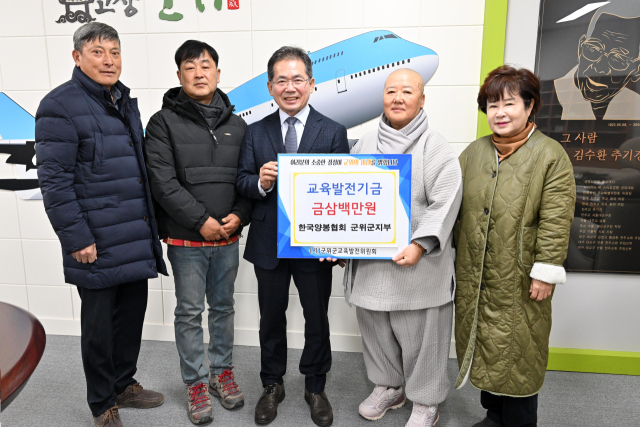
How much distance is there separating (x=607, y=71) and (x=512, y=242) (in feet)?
4.27

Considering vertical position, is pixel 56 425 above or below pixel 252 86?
below

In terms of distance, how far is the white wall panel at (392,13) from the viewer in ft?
7.13

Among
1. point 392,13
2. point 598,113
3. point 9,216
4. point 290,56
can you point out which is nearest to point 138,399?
point 9,216

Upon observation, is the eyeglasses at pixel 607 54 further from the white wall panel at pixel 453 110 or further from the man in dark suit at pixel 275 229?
the man in dark suit at pixel 275 229

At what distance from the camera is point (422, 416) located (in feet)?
5.65

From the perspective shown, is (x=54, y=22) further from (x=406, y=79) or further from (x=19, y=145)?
(x=406, y=79)

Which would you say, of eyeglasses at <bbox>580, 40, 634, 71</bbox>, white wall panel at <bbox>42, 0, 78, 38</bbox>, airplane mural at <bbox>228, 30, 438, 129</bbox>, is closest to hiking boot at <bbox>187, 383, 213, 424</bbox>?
airplane mural at <bbox>228, 30, 438, 129</bbox>

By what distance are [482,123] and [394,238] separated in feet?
3.42

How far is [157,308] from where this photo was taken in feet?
8.57

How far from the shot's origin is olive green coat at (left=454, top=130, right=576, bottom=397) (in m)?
1.44

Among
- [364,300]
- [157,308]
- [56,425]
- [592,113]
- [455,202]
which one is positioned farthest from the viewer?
[157,308]

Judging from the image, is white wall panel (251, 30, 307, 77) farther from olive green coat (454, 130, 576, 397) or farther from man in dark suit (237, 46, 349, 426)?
olive green coat (454, 130, 576, 397)

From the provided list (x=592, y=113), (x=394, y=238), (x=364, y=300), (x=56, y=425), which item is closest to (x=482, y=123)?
(x=592, y=113)

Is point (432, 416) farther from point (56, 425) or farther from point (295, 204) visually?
point (56, 425)
